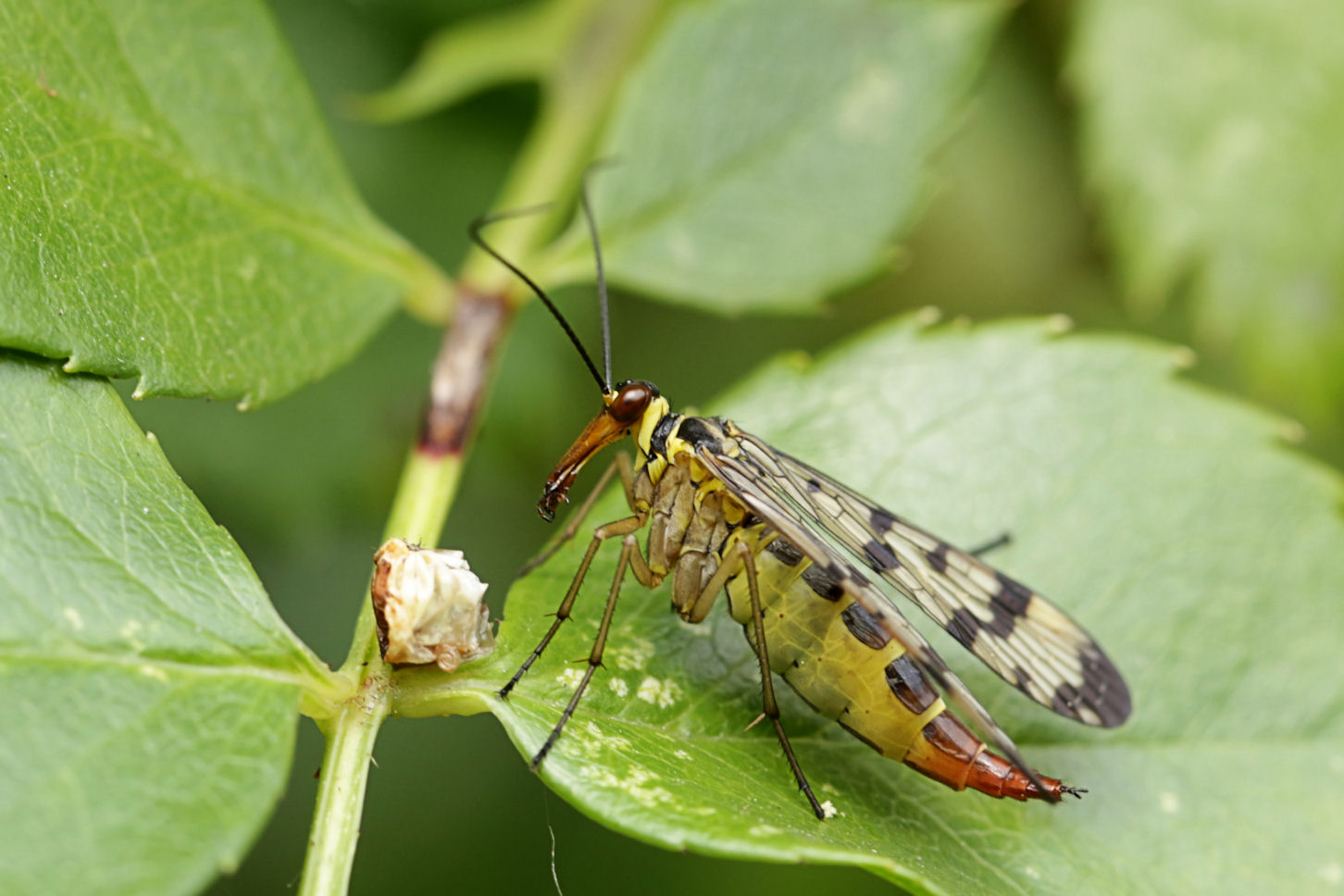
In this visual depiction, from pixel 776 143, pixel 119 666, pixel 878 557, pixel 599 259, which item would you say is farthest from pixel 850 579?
pixel 776 143

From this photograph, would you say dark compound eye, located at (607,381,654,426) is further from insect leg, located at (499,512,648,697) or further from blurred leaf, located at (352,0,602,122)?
blurred leaf, located at (352,0,602,122)

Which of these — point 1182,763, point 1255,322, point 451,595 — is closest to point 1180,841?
point 1182,763

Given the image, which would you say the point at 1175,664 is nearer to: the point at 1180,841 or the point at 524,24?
the point at 1180,841

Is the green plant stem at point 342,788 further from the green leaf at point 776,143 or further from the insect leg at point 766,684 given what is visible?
the green leaf at point 776,143

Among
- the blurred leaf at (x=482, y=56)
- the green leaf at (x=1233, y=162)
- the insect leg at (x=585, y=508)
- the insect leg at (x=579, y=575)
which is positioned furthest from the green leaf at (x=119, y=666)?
the green leaf at (x=1233, y=162)

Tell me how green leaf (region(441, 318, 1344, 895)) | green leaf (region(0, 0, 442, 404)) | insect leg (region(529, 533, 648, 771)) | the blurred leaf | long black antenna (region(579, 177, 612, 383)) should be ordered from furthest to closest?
the blurred leaf < long black antenna (region(579, 177, 612, 383)) < green leaf (region(441, 318, 1344, 895)) < green leaf (region(0, 0, 442, 404)) < insect leg (region(529, 533, 648, 771))

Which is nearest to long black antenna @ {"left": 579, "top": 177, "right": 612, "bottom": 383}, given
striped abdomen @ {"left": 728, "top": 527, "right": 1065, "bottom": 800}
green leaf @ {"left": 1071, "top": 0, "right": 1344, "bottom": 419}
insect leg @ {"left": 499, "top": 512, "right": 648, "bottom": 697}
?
insect leg @ {"left": 499, "top": 512, "right": 648, "bottom": 697}
